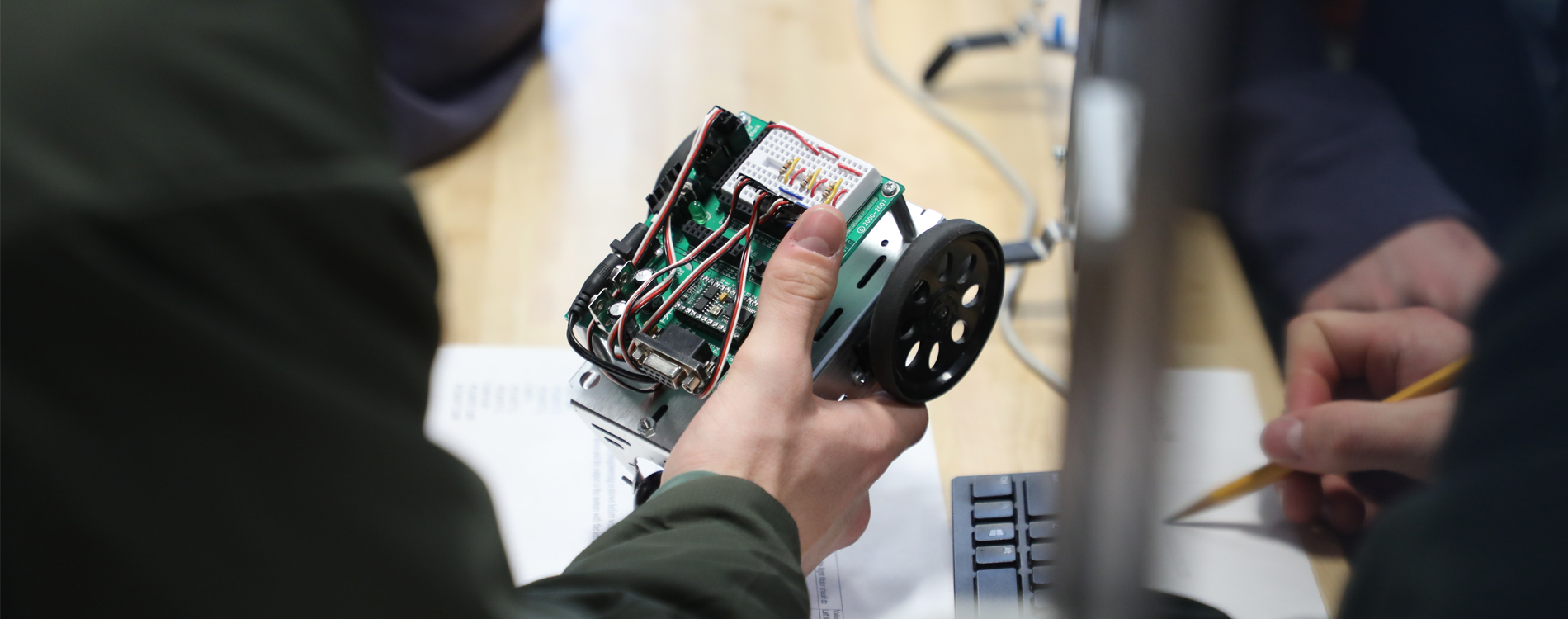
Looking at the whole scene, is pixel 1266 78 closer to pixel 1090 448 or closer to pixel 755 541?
pixel 1090 448

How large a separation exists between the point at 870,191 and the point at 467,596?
385mm

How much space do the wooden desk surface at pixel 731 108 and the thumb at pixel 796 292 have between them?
0.26 metres

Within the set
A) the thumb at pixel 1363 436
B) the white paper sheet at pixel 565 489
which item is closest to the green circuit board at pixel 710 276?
the white paper sheet at pixel 565 489

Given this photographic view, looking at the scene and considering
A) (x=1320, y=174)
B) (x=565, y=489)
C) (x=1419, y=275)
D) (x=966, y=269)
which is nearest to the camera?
(x=1419, y=275)

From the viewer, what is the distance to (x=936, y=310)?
60cm

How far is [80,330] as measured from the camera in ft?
0.74

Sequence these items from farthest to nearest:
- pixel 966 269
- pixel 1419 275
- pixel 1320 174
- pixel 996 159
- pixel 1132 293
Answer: pixel 996 159 → pixel 966 269 → pixel 1320 174 → pixel 1419 275 → pixel 1132 293

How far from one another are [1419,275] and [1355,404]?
8 centimetres

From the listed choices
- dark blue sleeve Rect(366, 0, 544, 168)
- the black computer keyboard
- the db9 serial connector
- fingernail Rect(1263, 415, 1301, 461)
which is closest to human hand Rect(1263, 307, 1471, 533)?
fingernail Rect(1263, 415, 1301, 461)

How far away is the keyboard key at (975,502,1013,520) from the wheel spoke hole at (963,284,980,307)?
0.53 feet

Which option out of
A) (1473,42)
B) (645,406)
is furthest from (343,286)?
(1473,42)

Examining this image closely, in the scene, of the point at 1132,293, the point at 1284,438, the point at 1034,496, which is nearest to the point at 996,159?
the point at 1034,496

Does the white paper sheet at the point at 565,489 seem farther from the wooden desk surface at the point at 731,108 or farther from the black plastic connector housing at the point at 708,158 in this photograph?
the black plastic connector housing at the point at 708,158

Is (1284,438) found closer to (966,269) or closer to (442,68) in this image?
(966,269)
